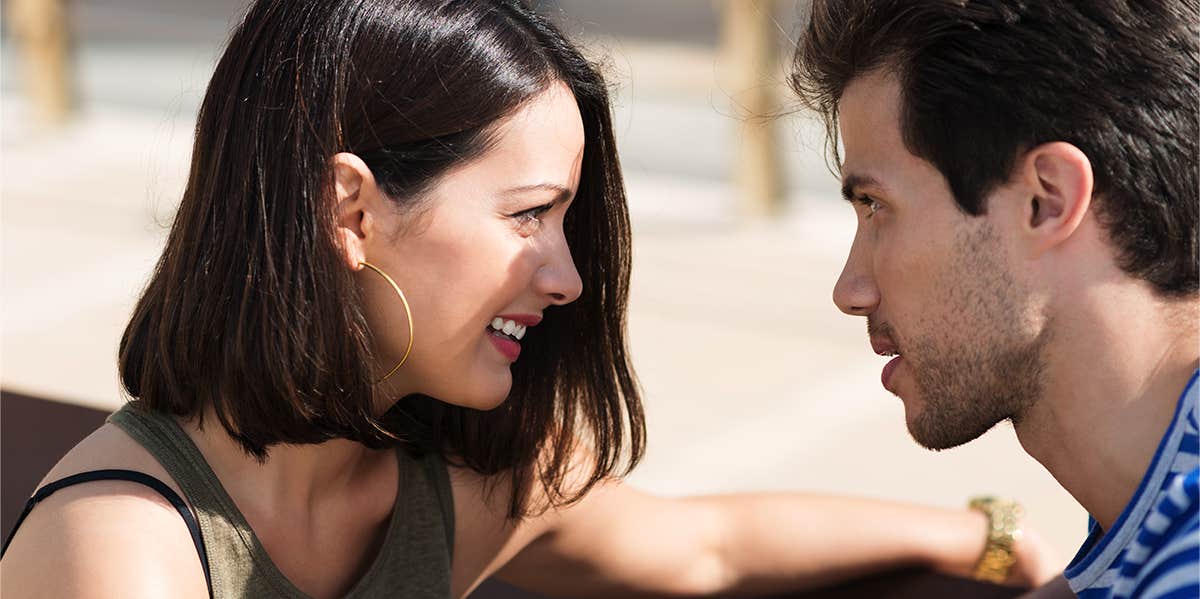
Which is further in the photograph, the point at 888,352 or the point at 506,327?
the point at 506,327

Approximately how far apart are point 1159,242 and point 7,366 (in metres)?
4.12

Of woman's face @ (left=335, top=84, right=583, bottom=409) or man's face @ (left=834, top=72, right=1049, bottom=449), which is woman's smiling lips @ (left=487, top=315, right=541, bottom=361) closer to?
woman's face @ (left=335, top=84, right=583, bottom=409)

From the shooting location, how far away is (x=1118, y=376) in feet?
5.61

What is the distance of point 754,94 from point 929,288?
16.3 feet

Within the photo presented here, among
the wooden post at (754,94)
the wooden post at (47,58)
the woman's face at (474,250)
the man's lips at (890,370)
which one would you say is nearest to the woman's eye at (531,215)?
the woman's face at (474,250)

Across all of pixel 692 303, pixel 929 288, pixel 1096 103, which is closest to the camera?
pixel 1096 103

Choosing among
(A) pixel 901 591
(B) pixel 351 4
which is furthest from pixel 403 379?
(A) pixel 901 591

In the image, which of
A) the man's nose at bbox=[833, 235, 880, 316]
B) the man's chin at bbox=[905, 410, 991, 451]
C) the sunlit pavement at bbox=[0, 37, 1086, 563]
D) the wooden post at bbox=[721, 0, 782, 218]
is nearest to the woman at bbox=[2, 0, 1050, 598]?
the man's nose at bbox=[833, 235, 880, 316]

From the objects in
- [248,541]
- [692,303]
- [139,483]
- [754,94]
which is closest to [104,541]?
[139,483]

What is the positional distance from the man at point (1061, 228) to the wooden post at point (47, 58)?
727 cm

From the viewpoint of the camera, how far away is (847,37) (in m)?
1.88

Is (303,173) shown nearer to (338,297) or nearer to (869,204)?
(338,297)

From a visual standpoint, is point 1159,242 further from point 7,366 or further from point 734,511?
point 7,366

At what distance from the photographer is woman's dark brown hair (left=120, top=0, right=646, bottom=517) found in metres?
1.88
